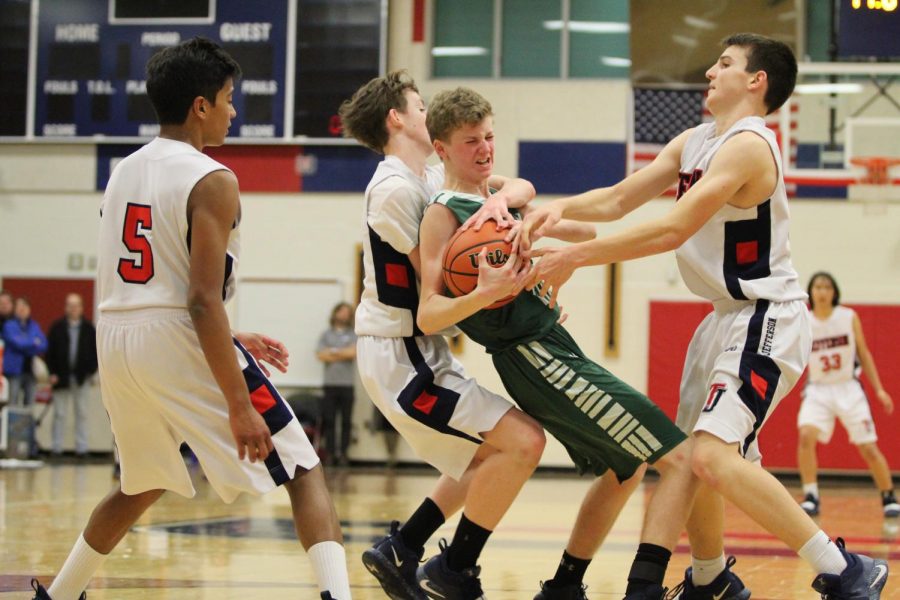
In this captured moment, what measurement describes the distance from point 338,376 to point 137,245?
33.7ft

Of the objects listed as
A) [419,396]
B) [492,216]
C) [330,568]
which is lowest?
[330,568]

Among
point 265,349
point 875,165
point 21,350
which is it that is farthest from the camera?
point 21,350

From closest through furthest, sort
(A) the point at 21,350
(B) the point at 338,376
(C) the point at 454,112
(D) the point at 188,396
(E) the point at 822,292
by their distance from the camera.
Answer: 1. (D) the point at 188,396
2. (C) the point at 454,112
3. (E) the point at 822,292
4. (A) the point at 21,350
5. (B) the point at 338,376

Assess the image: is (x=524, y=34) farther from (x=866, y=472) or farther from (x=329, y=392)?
(x=866, y=472)

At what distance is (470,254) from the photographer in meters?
4.08

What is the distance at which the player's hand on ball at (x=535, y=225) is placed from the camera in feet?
13.1

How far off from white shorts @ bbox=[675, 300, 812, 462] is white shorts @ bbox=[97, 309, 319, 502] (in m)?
1.40

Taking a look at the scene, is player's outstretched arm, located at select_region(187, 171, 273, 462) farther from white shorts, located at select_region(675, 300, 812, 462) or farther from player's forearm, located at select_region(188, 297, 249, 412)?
white shorts, located at select_region(675, 300, 812, 462)

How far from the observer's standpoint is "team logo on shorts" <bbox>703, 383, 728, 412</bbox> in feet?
13.4

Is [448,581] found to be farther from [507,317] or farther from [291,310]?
[291,310]

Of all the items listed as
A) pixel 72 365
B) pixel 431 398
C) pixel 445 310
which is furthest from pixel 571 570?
pixel 72 365

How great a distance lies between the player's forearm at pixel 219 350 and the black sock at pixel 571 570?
1.54 meters

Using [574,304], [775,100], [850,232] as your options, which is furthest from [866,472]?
[775,100]

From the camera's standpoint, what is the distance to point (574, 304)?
14.1 meters
